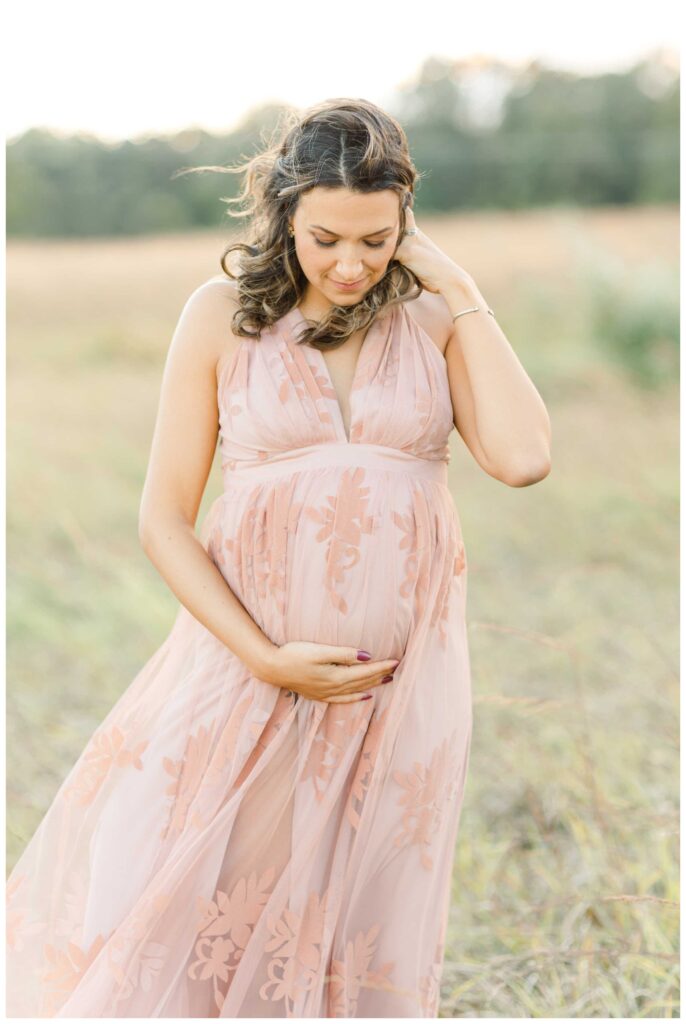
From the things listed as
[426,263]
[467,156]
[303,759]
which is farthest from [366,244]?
[467,156]

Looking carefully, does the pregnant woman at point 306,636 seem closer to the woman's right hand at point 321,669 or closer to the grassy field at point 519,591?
the woman's right hand at point 321,669

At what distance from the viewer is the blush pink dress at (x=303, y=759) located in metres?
1.80

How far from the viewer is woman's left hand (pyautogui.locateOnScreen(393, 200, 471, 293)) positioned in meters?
1.92

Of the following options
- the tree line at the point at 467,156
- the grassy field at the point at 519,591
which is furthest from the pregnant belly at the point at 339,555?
the tree line at the point at 467,156

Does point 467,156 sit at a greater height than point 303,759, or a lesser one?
greater

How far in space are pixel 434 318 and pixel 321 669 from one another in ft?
2.09

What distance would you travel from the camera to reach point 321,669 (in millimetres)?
1771

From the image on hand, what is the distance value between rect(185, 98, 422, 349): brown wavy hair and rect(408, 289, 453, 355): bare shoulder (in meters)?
0.03

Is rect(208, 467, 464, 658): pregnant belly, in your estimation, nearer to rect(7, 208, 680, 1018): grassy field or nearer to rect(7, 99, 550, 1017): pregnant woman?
rect(7, 99, 550, 1017): pregnant woman

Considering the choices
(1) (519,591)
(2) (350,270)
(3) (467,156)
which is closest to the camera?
(2) (350,270)

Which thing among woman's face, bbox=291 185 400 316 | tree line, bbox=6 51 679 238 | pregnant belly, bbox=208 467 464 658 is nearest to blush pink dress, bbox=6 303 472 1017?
pregnant belly, bbox=208 467 464 658

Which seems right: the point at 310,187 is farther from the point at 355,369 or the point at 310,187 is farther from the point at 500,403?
the point at 500,403

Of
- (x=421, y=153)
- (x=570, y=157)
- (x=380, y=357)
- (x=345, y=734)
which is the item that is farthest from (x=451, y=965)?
(x=570, y=157)

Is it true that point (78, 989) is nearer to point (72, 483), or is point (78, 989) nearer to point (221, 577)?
point (221, 577)
